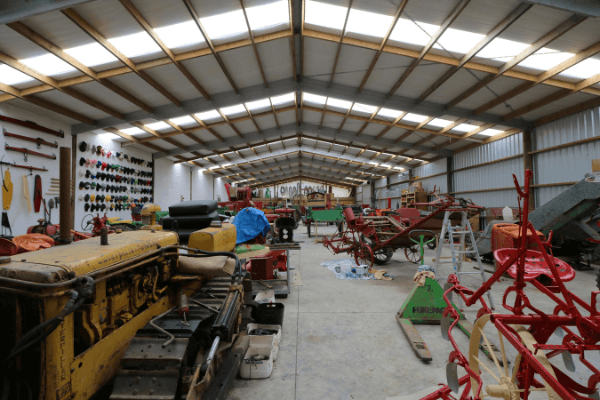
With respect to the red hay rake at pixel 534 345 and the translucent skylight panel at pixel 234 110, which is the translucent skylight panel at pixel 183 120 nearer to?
the translucent skylight panel at pixel 234 110

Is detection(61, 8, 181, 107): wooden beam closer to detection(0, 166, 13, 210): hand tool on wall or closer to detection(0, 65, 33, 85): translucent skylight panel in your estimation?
detection(0, 65, 33, 85): translucent skylight panel

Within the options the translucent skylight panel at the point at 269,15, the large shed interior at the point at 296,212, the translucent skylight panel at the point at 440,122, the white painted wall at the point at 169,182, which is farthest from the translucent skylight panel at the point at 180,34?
the white painted wall at the point at 169,182

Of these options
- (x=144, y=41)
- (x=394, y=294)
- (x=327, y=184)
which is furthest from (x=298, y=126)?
(x=327, y=184)

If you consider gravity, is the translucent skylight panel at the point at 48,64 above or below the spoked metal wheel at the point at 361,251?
above

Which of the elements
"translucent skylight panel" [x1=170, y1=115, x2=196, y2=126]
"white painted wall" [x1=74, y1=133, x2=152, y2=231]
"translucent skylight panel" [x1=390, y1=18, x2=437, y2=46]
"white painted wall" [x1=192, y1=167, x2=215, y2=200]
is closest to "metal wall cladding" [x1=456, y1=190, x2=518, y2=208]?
"translucent skylight panel" [x1=390, y1=18, x2=437, y2=46]

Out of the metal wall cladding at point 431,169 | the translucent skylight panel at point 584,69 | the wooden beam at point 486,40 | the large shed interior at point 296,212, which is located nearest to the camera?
the large shed interior at point 296,212

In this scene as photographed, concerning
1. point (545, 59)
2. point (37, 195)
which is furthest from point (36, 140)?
point (545, 59)

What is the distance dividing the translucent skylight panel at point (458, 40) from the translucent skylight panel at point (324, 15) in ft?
6.92

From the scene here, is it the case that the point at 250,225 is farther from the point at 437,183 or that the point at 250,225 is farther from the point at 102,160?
the point at 437,183

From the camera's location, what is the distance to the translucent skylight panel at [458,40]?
5738mm

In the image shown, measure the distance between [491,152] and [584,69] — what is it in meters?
5.67

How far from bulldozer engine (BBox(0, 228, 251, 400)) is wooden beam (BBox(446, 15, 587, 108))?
6.76m

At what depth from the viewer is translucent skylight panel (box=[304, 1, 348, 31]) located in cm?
570

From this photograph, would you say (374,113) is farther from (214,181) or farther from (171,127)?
(214,181)
